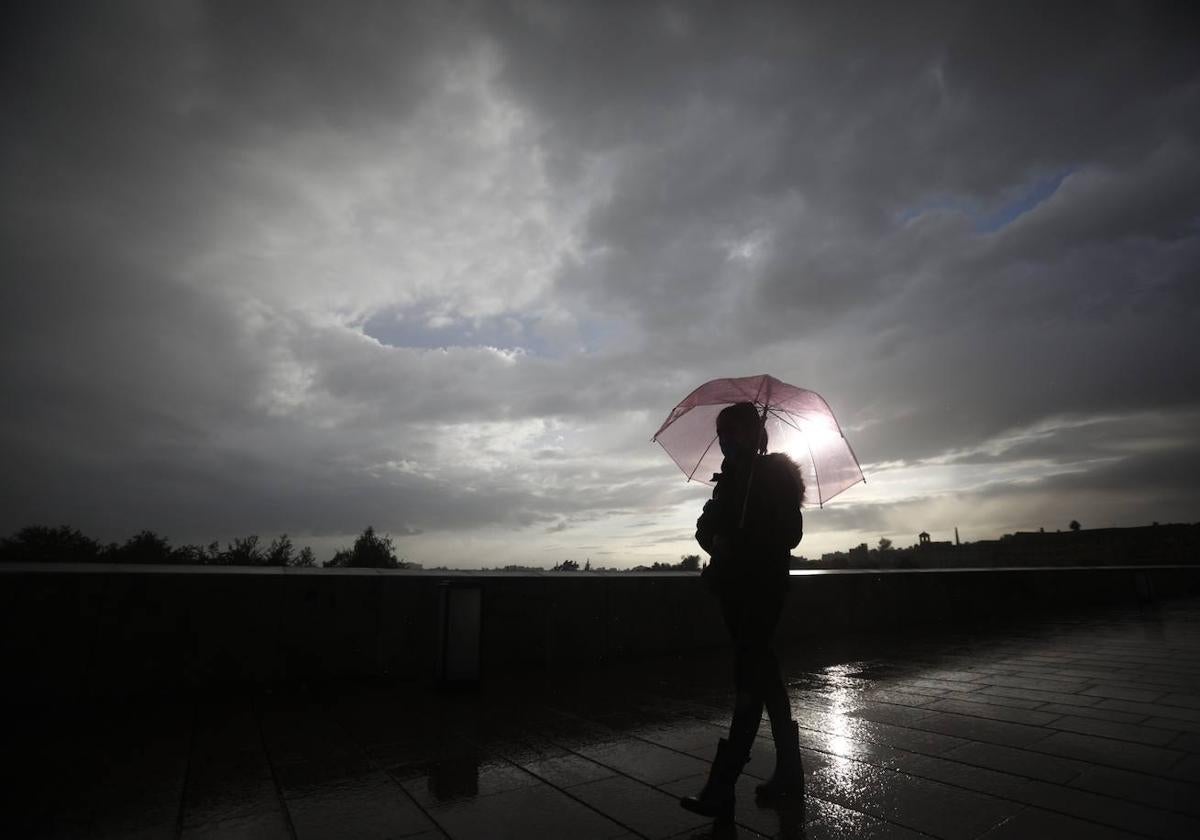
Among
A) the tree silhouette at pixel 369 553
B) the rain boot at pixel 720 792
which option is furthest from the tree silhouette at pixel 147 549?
the rain boot at pixel 720 792

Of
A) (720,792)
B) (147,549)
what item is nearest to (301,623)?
(720,792)

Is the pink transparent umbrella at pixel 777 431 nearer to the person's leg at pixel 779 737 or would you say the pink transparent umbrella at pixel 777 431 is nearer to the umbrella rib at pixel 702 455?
the umbrella rib at pixel 702 455

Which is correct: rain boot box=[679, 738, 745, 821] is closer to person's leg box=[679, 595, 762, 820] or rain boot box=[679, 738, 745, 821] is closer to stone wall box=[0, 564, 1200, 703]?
person's leg box=[679, 595, 762, 820]

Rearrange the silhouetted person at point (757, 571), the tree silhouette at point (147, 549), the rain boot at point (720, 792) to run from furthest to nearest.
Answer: the tree silhouette at point (147, 549), the silhouetted person at point (757, 571), the rain boot at point (720, 792)

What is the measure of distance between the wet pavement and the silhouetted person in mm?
354

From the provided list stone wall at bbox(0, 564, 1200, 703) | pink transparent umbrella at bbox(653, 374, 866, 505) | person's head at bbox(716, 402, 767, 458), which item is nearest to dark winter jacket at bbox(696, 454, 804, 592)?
person's head at bbox(716, 402, 767, 458)

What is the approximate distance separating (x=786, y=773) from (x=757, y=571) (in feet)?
3.81

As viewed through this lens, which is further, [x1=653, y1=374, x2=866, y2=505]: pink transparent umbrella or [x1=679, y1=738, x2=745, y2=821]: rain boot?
[x1=653, y1=374, x2=866, y2=505]: pink transparent umbrella

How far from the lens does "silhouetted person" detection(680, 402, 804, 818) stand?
3018 millimetres

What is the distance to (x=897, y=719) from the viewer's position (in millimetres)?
4629

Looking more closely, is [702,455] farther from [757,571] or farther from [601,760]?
[601,760]

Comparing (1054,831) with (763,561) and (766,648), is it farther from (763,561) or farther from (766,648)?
(763,561)

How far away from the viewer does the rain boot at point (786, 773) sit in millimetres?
3088

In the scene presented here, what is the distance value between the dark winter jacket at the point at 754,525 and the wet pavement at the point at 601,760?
1.20m
